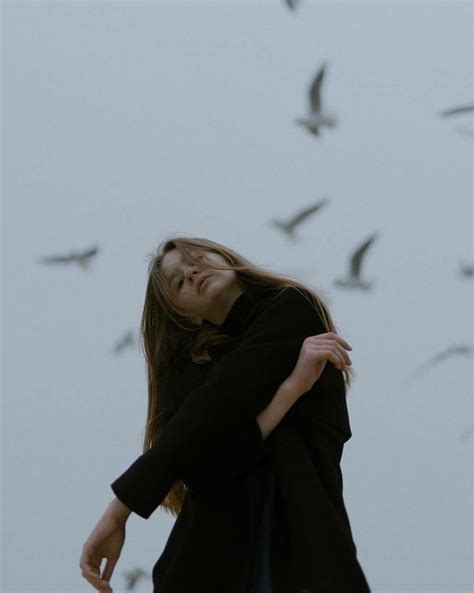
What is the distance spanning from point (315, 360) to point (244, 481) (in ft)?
0.48

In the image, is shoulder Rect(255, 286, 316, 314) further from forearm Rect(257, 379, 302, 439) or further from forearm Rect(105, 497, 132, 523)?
forearm Rect(105, 497, 132, 523)

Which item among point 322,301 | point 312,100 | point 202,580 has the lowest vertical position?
point 202,580

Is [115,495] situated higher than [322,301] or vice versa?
[322,301]

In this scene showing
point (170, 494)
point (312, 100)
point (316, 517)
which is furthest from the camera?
point (312, 100)

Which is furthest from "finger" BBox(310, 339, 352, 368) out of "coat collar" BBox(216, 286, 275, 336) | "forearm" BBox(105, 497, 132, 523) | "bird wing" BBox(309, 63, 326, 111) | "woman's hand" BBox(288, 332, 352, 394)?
"bird wing" BBox(309, 63, 326, 111)

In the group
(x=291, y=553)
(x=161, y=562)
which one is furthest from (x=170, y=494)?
(x=291, y=553)

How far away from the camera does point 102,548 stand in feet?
4.14

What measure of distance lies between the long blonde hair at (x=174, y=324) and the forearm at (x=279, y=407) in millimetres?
118

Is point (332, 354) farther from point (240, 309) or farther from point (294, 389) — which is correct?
point (240, 309)

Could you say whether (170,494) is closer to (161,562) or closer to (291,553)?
(161,562)

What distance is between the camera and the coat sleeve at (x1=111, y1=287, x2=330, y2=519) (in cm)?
126

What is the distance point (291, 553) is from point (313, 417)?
0.49ft

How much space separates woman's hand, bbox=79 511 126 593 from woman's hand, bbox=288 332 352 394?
0.23m

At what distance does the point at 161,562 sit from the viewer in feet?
4.29
